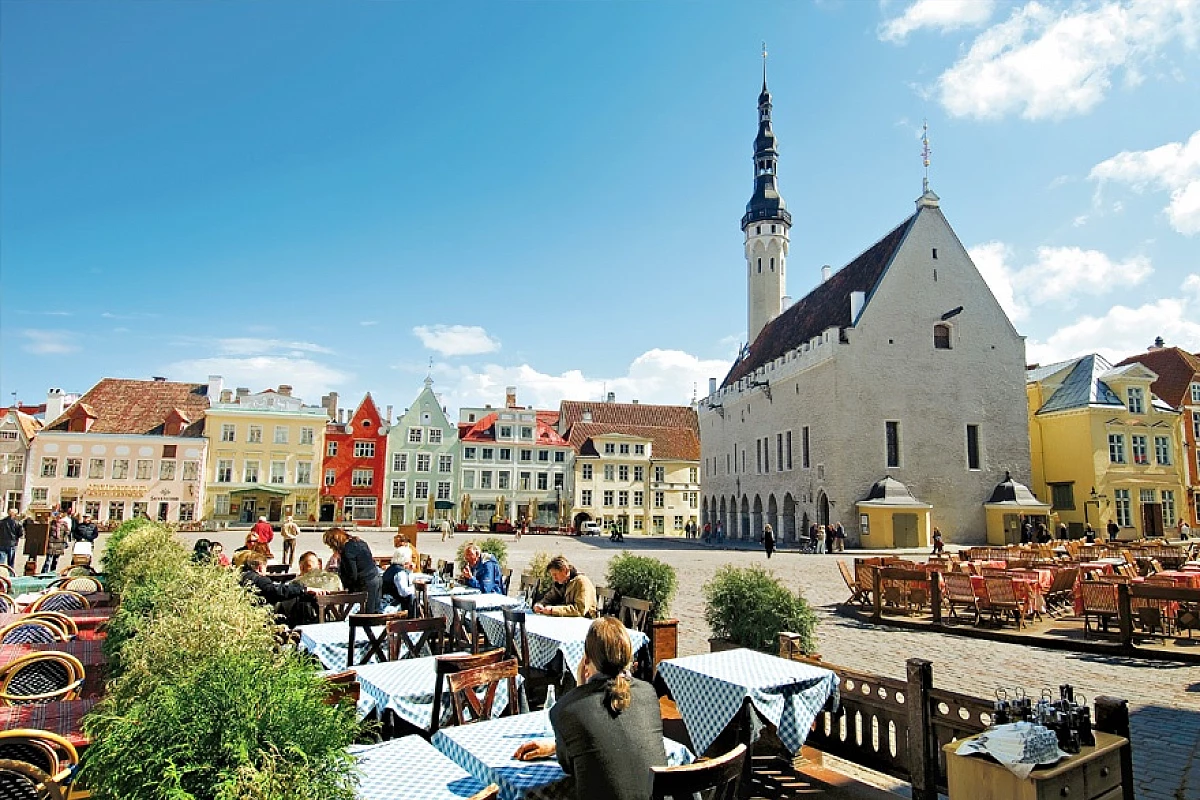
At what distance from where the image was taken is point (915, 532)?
3853 centimetres

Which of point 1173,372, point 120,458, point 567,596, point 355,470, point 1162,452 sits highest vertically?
point 1173,372

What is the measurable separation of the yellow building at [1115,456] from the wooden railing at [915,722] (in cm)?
4478

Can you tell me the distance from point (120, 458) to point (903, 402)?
52.0m

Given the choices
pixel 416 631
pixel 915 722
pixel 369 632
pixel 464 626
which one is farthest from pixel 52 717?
pixel 915 722

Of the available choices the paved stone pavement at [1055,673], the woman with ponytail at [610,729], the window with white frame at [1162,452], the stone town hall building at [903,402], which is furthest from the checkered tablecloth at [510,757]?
the window with white frame at [1162,452]

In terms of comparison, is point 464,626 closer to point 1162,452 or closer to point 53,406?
point 1162,452

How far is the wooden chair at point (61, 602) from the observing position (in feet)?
32.7

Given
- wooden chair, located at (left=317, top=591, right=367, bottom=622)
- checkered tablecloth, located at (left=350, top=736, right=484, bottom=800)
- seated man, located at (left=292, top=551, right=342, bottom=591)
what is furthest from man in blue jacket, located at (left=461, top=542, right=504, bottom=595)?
checkered tablecloth, located at (left=350, top=736, right=484, bottom=800)

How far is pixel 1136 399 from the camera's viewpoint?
43438 millimetres

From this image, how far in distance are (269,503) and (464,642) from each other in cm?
5224

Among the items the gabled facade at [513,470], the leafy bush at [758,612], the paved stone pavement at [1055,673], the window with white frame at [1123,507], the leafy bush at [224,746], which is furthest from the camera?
the gabled facade at [513,470]

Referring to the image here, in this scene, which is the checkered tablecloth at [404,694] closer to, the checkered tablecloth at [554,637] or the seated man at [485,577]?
the checkered tablecloth at [554,637]

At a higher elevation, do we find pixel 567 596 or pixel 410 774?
pixel 567 596

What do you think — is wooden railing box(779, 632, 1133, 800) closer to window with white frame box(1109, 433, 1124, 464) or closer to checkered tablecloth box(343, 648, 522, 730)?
checkered tablecloth box(343, 648, 522, 730)
